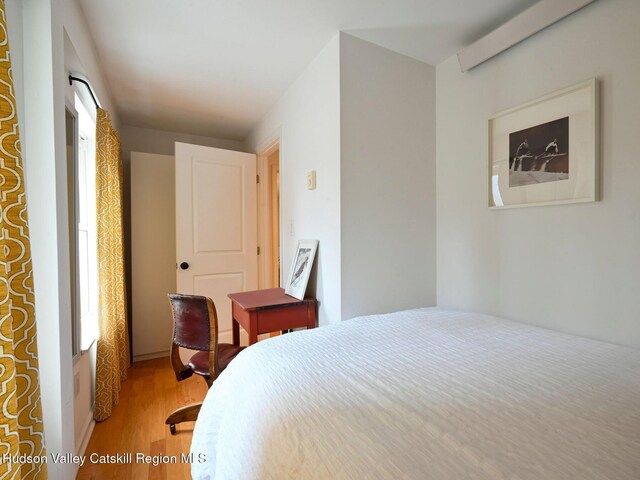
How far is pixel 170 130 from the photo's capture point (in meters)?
3.30

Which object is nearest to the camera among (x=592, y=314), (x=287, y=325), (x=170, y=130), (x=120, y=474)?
(x=592, y=314)

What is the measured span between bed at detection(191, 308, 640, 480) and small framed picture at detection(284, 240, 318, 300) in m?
0.78

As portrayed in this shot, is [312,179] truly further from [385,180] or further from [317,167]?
[385,180]

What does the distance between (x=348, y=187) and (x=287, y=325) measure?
956 millimetres

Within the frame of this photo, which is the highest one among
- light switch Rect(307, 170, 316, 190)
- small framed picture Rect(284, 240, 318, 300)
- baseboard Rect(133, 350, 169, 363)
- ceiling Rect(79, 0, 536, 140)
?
ceiling Rect(79, 0, 536, 140)

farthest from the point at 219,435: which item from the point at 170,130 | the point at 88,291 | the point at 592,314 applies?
the point at 170,130

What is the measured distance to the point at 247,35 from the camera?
1.73 metres

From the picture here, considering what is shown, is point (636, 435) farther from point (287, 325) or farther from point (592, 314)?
point (287, 325)

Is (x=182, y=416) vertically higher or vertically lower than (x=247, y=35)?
lower

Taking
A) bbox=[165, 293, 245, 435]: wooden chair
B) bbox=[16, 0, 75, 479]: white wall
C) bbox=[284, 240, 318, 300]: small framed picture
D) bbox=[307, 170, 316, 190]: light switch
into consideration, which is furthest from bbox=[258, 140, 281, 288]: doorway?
bbox=[16, 0, 75, 479]: white wall

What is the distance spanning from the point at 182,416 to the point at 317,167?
1.82m

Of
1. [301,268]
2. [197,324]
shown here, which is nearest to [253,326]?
[197,324]

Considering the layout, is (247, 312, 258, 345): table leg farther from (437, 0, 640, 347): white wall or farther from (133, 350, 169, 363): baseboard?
(133, 350, 169, 363): baseboard

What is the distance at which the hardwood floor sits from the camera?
149 cm
